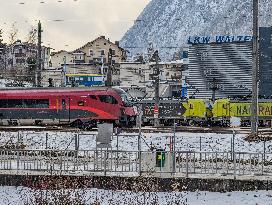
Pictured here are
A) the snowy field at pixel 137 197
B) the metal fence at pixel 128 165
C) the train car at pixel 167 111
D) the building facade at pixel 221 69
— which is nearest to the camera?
the snowy field at pixel 137 197

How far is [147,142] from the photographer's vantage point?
34.0 meters

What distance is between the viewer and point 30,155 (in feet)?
89.0

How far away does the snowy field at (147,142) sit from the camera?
1252 inches

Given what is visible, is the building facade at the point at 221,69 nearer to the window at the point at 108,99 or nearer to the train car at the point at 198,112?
the train car at the point at 198,112

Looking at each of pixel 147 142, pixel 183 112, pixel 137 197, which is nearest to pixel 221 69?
pixel 183 112

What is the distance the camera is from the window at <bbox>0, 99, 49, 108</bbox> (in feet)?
140

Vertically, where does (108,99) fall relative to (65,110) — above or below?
above

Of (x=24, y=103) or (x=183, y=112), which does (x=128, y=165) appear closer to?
(x=24, y=103)

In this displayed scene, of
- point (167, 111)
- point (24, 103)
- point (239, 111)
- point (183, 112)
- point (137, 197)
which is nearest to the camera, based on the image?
point (137, 197)

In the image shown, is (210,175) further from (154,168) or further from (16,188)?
(16,188)

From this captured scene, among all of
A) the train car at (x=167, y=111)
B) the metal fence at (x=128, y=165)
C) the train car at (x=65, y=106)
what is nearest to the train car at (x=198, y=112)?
the train car at (x=167, y=111)

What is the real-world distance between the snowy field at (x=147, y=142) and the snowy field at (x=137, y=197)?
9.01 m

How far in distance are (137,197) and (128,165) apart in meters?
4.35

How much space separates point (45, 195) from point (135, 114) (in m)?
22.8
